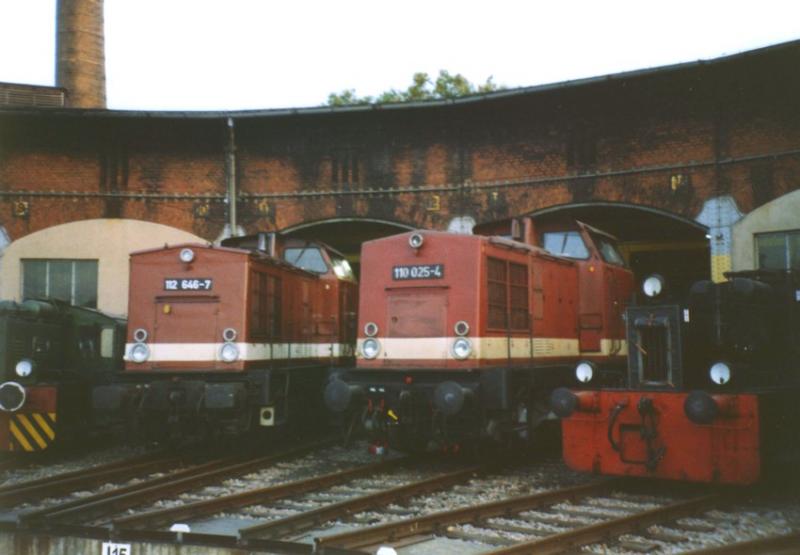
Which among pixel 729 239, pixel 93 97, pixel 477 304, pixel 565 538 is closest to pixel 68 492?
pixel 477 304

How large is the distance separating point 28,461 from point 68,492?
2.83 m

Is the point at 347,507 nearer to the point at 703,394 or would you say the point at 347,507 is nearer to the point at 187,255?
the point at 703,394

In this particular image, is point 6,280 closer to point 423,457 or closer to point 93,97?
point 93,97

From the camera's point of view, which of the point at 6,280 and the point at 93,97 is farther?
the point at 93,97

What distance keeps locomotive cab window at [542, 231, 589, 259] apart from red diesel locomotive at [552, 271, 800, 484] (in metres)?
2.66

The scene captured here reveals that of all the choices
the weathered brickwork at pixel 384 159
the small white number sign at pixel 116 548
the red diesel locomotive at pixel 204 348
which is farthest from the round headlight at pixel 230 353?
the weathered brickwork at pixel 384 159

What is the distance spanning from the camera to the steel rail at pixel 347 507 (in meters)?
5.86

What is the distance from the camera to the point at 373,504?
693cm

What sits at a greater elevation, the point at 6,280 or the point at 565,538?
the point at 6,280

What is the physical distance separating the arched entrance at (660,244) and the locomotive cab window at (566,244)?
5.57 m

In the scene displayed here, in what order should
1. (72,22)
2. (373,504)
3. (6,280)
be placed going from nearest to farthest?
(373,504)
(6,280)
(72,22)

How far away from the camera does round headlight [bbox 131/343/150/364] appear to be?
31.6 feet

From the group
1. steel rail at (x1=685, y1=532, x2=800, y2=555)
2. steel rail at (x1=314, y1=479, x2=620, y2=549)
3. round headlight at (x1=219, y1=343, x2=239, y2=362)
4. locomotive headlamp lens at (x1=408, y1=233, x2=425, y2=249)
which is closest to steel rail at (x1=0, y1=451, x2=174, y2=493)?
round headlight at (x1=219, y1=343, x2=239, y2=362)

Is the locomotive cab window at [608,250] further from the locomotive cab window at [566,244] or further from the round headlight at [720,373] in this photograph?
the round headlight at [720,373]
